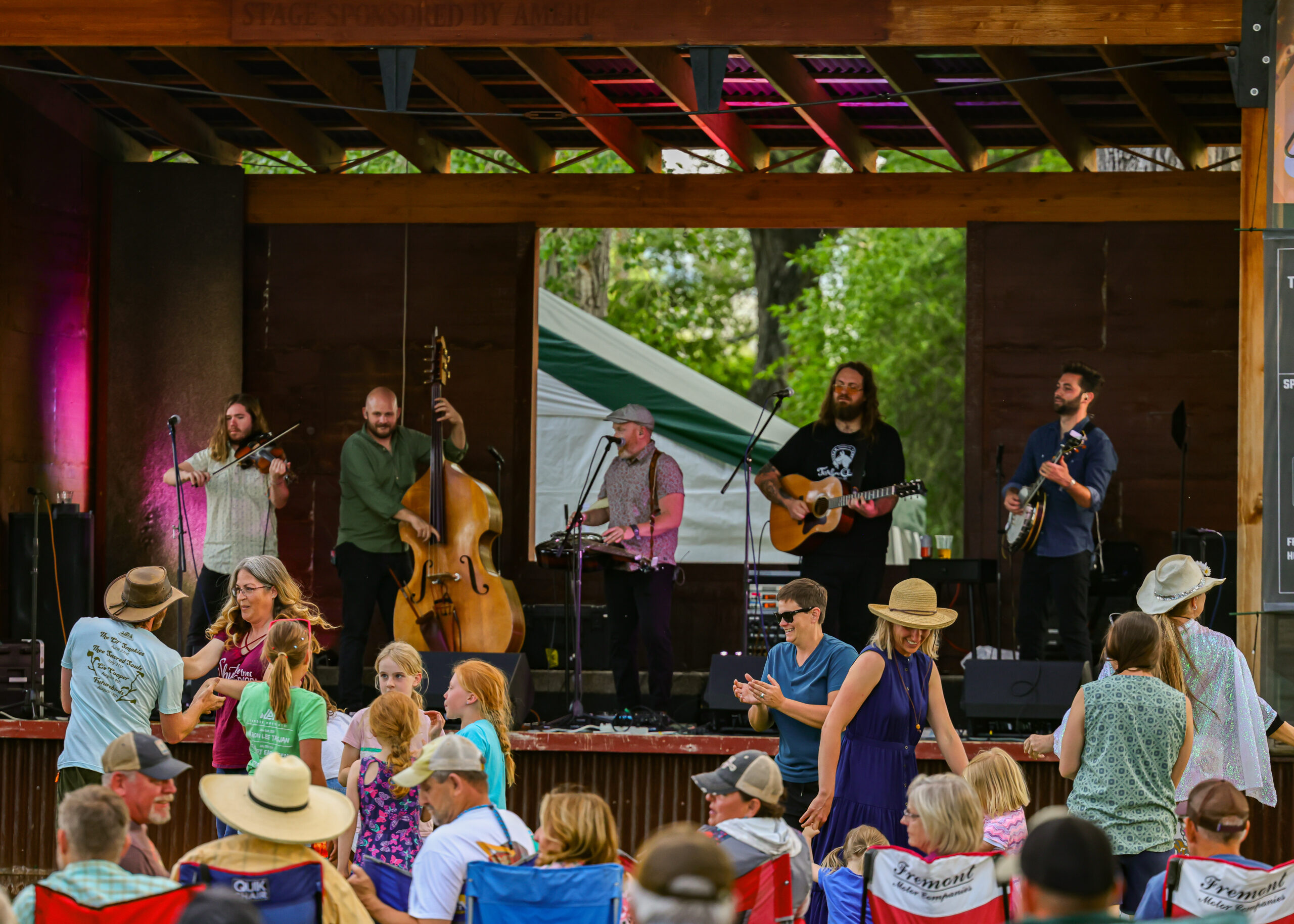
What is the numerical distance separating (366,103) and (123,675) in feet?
16.5

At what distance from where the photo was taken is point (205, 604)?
8.07 meters

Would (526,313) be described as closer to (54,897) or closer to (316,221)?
(316,221)

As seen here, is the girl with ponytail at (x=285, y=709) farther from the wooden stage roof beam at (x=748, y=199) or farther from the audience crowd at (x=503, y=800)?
the wooden stage roof beam at (x=748, y=199)

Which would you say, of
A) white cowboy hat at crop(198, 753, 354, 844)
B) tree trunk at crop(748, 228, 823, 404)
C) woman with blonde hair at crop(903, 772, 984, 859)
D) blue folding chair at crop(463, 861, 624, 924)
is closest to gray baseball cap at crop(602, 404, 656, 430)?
woman with blonde hair at crop(903, 772, 984, 859)

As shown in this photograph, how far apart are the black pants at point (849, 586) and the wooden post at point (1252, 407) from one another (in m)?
1.88

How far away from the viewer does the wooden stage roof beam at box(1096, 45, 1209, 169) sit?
8023 mm

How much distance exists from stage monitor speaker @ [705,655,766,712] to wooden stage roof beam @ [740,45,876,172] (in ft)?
9.01

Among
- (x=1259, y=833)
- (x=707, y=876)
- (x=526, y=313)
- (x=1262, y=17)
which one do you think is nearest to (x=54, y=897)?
(x=707, y=876)

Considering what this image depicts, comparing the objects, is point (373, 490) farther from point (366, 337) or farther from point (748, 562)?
point (366, 337)

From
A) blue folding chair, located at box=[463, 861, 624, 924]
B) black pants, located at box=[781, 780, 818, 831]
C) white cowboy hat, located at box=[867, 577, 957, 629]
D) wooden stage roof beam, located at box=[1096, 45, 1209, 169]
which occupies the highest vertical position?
wooden stage roof beam, located at box=[1096, 45, 1209, 169]

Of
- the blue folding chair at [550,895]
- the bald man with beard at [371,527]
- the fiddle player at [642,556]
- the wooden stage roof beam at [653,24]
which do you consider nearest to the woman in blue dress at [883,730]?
the blue folding chair at [550,895]

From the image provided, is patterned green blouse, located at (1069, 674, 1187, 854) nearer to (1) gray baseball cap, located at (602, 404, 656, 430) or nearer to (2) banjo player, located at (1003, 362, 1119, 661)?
(2) banjo player, located at (1003, 362, 1119, 661)

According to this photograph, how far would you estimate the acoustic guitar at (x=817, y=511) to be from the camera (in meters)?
7.78

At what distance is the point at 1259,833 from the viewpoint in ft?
22.1
